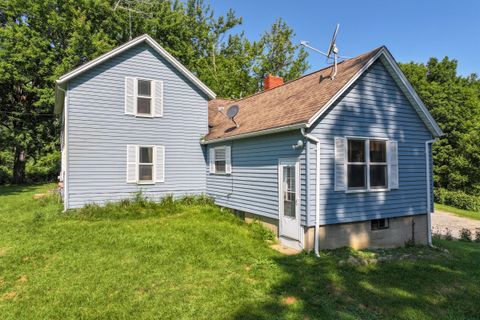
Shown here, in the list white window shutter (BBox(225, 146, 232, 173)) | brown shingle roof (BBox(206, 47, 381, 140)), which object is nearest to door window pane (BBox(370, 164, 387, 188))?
brown shingle roof (BBox(206, 47, 381, 140))

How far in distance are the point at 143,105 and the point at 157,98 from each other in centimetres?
62

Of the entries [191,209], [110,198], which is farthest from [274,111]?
[110,198]

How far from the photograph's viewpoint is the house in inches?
324

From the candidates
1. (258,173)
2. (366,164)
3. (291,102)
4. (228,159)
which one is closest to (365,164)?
(366,164)

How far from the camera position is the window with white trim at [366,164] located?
8.61 metres

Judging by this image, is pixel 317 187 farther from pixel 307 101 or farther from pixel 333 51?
pixel 333 51

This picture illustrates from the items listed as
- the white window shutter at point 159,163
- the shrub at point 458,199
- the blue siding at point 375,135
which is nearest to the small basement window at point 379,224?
the blue siding at point 375,135

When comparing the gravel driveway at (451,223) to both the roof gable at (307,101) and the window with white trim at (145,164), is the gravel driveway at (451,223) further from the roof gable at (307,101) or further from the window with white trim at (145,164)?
the window with white trim at (145,164)

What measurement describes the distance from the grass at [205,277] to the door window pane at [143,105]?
4.85 metres

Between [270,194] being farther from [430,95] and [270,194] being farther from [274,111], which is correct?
[430,95]

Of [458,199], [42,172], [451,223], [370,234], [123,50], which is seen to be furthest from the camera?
[42,172]

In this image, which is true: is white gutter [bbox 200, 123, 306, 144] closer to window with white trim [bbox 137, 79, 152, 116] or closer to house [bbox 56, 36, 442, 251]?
house [bbox 56, 36, 442, 251]

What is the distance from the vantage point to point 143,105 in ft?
40.2

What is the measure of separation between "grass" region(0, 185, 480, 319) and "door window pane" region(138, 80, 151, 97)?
5462 millimetres
